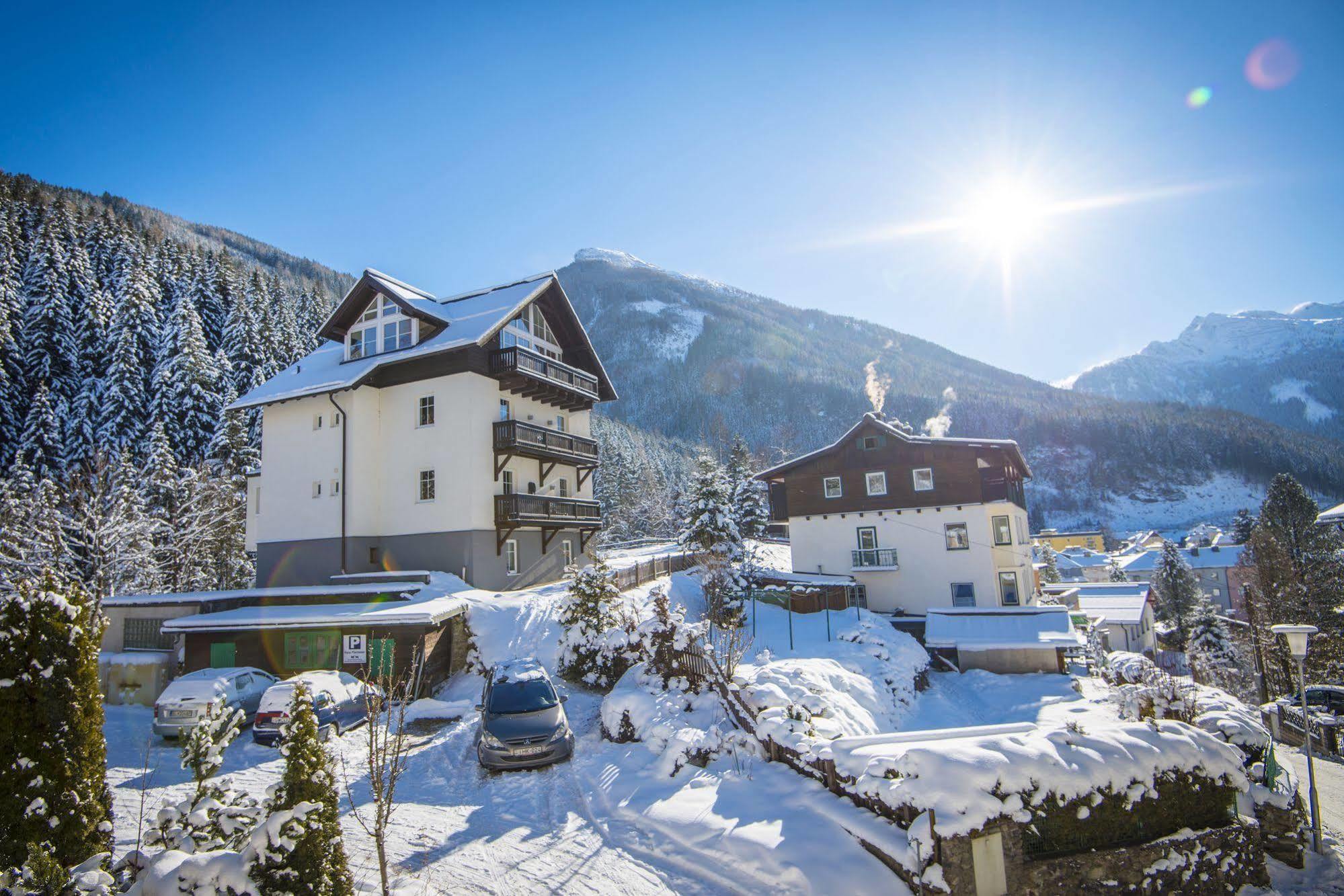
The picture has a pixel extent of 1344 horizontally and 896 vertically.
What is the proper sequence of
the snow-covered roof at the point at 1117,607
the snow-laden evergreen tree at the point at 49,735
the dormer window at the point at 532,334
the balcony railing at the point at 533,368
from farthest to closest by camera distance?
the snow-covered roof at the point at 1117,607 < the dormer window at the point at 532,334 < the balcony railing at the point at 533,368 < the snow-laden evergreen tree at the point at 49,735

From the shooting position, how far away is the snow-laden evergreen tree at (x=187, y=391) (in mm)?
51281

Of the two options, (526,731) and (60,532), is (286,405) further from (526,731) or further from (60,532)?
(526,731)

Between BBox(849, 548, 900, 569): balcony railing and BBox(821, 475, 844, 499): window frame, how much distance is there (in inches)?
126

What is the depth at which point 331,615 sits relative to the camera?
20.6 metres

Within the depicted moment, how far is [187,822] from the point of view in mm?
6750

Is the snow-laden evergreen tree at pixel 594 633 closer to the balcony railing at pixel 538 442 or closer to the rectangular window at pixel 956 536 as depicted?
the balcony railing at pixel 538 442

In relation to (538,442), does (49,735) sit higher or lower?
lower

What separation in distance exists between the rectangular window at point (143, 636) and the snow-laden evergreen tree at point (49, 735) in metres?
19.6

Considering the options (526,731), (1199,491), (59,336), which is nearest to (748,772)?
(526,731)

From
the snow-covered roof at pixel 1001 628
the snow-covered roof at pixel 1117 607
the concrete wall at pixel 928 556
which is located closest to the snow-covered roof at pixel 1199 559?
the snow-covered roof at pixel 1117 607

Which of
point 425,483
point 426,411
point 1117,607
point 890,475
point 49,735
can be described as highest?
point 426,411

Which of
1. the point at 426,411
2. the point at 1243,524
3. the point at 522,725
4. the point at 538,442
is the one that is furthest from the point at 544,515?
the point at 1243,524

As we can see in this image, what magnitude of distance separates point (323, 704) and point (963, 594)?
29.3 m

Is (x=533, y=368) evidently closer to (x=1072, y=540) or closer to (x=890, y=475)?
(x=890, y=475)
